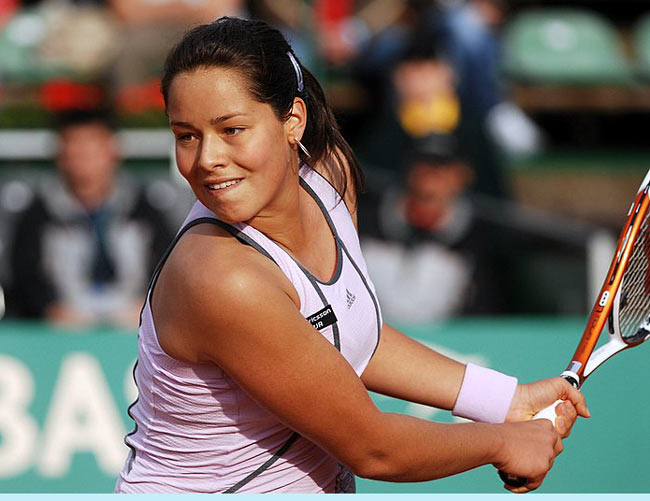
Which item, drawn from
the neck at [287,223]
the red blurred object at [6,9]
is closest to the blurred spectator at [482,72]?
the red blurred object at [6,9]

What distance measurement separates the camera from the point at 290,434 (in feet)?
7.24

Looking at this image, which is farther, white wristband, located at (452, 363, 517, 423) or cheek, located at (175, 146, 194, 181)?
white wristband, located at (452, 363, 517, 423)

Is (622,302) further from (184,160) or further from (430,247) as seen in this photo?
(430,247)

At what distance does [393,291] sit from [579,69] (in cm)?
294

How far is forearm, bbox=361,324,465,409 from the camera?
254cm

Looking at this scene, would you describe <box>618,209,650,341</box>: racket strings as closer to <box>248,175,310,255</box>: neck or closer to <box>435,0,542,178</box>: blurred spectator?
<box>248,175,310,255</box>: neck

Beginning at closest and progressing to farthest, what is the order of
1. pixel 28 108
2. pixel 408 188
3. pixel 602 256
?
pixel 602 256 < pixel 408 188 < pixel 28 108

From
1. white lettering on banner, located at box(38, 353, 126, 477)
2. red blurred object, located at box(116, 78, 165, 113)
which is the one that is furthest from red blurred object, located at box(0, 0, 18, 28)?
white lettering on banner, located at box(38, 353, 126, 477)

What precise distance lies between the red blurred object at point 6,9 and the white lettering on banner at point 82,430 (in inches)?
147

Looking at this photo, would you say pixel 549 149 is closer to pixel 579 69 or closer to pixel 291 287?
pixel 579 69

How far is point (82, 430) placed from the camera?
4.23 metres

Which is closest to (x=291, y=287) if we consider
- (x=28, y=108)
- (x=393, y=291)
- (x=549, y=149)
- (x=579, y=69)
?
(x=393, y=291)

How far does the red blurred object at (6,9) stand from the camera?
284 inches

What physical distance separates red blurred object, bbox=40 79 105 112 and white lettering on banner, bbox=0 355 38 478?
8.05ft
